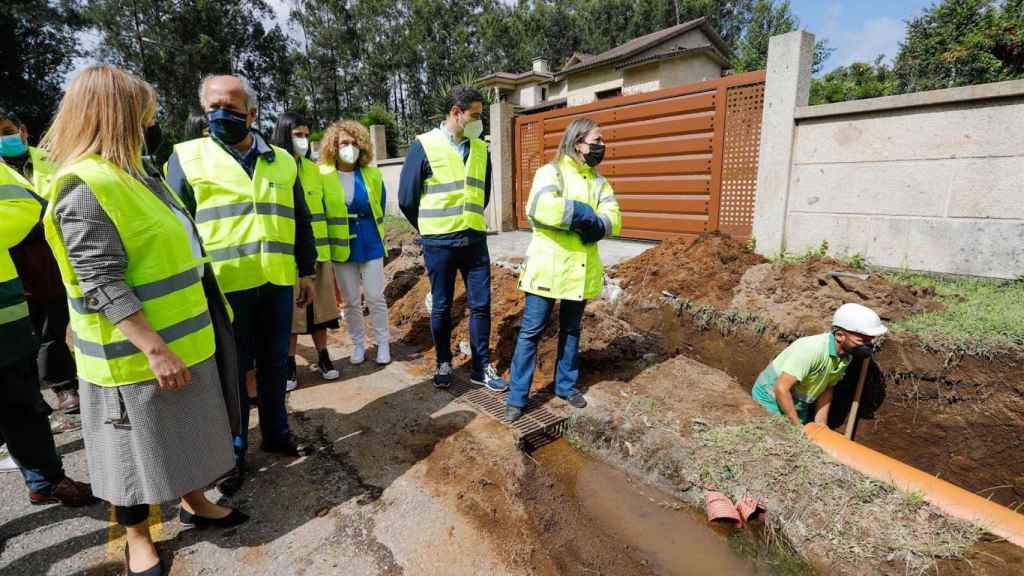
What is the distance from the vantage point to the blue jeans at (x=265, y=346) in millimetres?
2600

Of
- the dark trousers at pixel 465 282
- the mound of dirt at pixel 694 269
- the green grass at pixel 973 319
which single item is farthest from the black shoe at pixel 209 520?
the green grass at pixel 973 319

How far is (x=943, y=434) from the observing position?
3.54 metres

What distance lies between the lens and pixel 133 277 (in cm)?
176

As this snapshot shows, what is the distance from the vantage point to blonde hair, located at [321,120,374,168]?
4.00 metres

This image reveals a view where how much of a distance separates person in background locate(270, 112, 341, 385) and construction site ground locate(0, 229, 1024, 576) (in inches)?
8.0

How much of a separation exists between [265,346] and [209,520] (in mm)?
869

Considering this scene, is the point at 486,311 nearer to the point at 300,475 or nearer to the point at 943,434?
the point at 300,475

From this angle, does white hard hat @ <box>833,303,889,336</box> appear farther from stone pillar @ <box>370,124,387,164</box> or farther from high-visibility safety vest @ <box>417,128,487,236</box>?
stone pillar @ <box>370,124,387,164</box>

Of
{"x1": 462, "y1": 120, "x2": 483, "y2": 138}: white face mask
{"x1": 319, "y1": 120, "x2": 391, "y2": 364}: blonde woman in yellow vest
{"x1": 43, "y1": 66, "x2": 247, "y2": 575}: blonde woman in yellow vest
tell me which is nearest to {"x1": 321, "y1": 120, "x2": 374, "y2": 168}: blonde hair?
{"x1": 319, "y1": 120, "x2": 391, "y2": 364}: blonde woman in yellow vest

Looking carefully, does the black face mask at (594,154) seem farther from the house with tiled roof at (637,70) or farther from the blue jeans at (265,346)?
the house with tiled roof at (637,70)

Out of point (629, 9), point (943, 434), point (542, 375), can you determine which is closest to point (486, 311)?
point (542, 375)

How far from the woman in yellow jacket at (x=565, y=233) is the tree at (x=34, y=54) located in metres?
28.9

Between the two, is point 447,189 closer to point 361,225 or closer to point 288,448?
point 361,225

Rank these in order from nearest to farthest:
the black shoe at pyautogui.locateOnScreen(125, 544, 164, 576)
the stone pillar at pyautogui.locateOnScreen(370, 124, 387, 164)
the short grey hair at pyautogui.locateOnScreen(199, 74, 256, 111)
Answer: the black shoe at pyautogui.locateOnScreen(125, 544, 164, 576), the short grey hair at pyautogui.locateOnScreen(199, 74, 256, 111), the stone pillar at pyautogui.locateOnScreen(370, 124, 387, 164)
